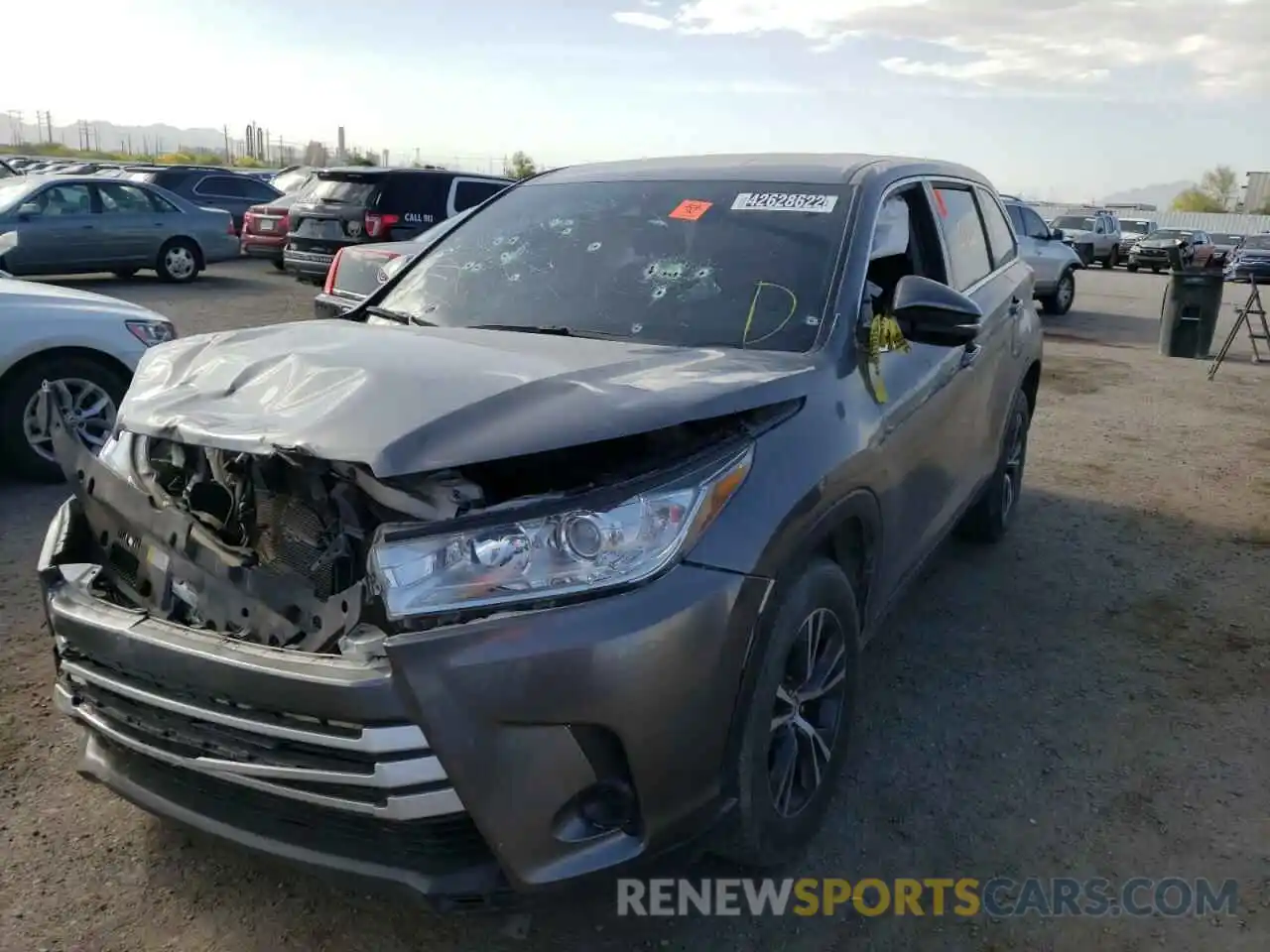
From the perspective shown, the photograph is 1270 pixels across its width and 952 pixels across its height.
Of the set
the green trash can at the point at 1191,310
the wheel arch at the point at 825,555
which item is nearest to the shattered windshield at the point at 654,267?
the wheel arch at the point at 825,555

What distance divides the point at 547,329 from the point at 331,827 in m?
1.65

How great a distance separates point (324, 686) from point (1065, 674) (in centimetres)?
309

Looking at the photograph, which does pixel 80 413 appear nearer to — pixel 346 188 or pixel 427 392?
pixel 427 392

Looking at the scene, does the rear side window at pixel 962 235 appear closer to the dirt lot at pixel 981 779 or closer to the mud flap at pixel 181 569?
the dirt lot at pixel 981 779

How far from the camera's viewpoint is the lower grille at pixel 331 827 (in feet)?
6.94

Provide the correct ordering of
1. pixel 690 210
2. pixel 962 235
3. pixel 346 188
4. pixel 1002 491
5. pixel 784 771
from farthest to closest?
pixel 346 188
pixel 1002 491
pixel 962 235
pixel 690 210
pixel 784 771

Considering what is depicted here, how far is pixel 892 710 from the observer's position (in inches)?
147

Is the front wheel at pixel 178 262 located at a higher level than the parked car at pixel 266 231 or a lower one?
lower

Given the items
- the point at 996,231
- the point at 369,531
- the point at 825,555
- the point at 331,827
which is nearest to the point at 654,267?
the point at 825,555

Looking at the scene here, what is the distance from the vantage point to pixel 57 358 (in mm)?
5859

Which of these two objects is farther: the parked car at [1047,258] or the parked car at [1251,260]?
the parked car at [1251,260]

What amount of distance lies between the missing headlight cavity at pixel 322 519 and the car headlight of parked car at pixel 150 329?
12.6 feet

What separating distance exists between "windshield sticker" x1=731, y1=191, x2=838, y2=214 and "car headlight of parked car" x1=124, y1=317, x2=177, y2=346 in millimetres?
3989

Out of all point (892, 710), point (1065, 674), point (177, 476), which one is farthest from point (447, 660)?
point (1065, 674)
